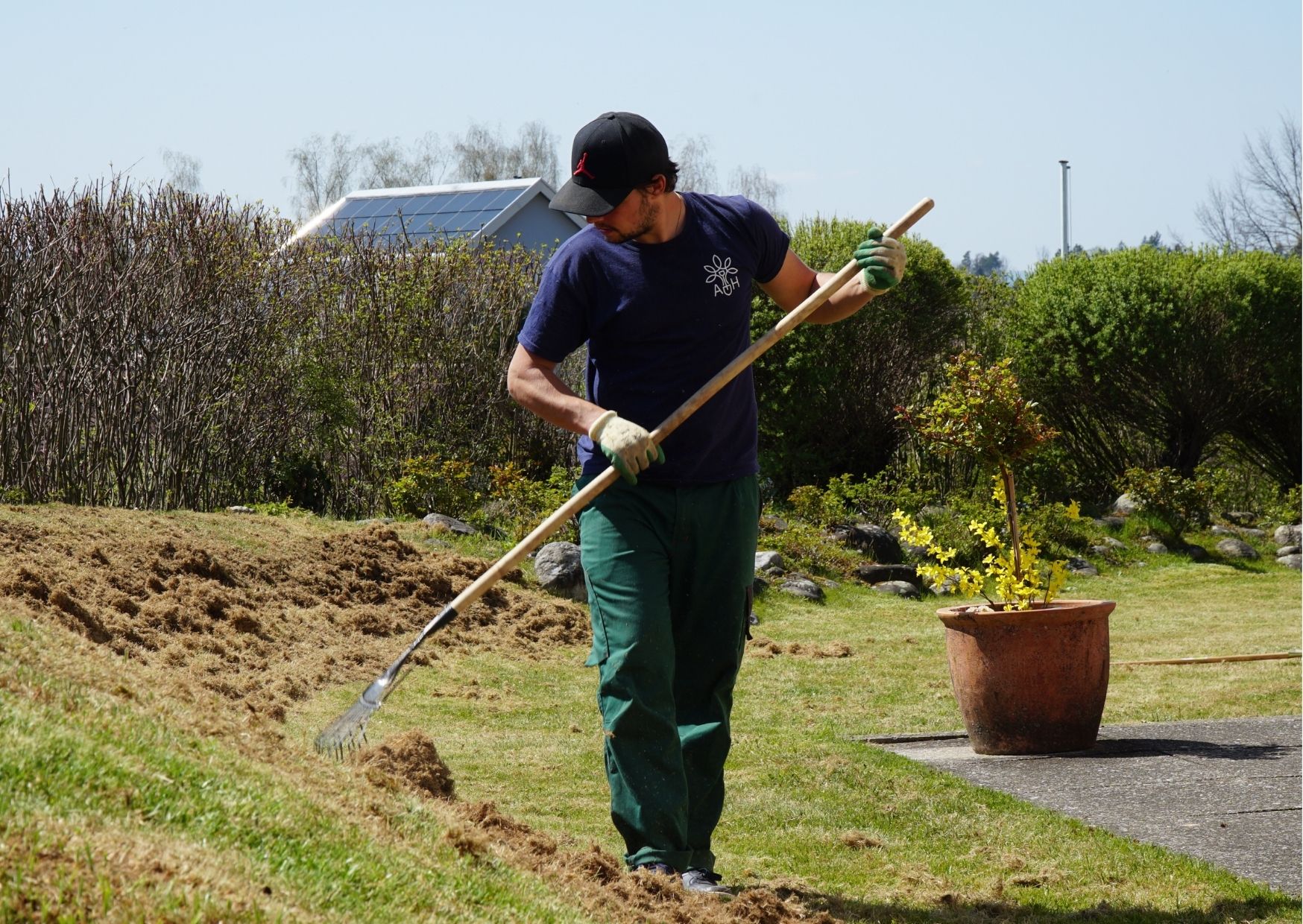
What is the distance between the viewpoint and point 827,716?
7.09m

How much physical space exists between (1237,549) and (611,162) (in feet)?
39.0

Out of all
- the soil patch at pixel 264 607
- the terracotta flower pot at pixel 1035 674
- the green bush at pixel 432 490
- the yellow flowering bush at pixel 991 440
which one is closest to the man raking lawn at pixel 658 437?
the soil patch at pixel 264 607

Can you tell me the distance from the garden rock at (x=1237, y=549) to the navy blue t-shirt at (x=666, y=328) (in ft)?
37.0

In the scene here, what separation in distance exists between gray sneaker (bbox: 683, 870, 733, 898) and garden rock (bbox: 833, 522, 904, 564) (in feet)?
30.1

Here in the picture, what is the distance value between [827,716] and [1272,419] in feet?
36.0

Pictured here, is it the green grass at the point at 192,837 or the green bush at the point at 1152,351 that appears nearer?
the green grass at the point at 192,837

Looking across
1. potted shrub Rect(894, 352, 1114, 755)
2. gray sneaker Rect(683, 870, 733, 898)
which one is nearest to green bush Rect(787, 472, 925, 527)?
potted shrub Rect(894, 352, 1114, 755)

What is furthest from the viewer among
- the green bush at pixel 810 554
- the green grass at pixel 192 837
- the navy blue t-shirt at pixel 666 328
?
the green bush at pixel 810 554

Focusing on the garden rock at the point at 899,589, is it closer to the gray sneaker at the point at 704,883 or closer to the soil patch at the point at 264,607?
the soil patch at the point at 264,607

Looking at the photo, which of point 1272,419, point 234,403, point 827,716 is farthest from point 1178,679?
point 1272,419

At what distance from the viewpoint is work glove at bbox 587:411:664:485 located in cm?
377

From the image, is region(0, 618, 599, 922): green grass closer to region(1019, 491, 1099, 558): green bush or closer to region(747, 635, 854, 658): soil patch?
region(747, 635, 854, 658): soil patch

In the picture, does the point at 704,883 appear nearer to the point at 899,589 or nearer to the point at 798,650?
the point at 798,650

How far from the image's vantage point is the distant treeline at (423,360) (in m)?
10.5
